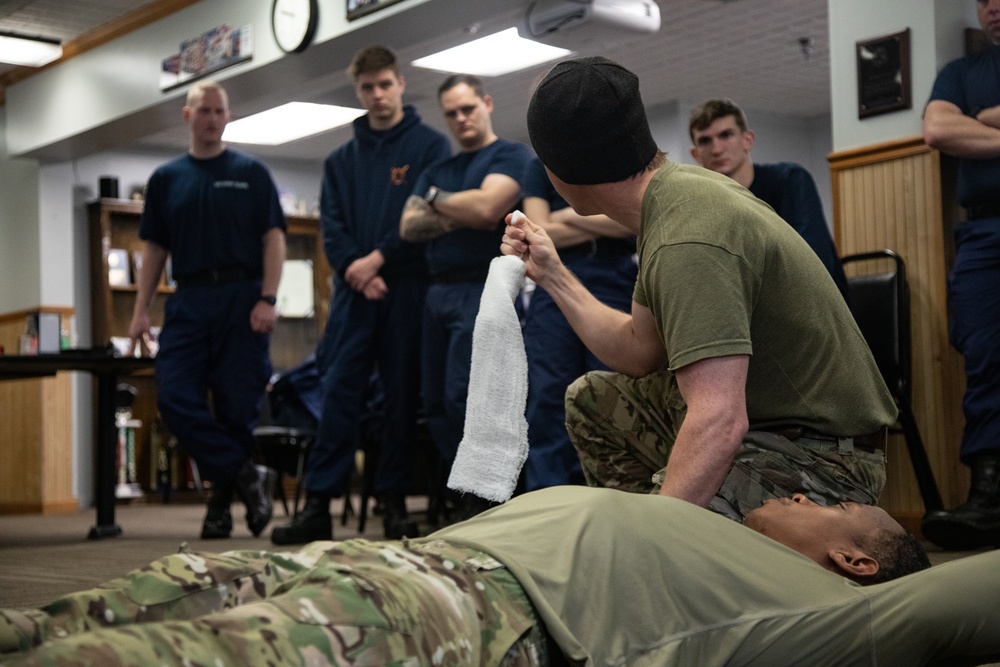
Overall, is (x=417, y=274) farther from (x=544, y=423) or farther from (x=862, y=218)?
(x=862, y=218)

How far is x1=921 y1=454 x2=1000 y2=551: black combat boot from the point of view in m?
3.42

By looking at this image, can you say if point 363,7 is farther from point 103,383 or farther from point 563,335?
point 563,335

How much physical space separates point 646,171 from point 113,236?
319 inches

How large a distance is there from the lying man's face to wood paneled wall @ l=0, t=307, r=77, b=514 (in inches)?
301

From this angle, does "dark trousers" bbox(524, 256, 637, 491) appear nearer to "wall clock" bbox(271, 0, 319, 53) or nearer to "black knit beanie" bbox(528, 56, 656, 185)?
→ "black knit beanie" bbox(528, 56, 656, 185)

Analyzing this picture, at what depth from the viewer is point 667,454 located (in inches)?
82.4

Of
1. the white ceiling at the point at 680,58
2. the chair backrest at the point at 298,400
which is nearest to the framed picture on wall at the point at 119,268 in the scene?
the white ceiling at the point at 680,58

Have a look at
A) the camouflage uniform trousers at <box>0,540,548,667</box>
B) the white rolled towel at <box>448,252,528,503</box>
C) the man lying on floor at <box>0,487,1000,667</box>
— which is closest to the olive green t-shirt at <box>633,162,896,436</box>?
the man lying on floor at <box>0,487,1000,667</box>

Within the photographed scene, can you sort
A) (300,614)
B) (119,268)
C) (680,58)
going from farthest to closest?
1. (119,268)
2. (680,58)
3. (300,614)

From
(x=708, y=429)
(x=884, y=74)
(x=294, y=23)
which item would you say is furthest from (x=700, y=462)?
(x=294, y=23)

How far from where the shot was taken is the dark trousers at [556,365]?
363 cm

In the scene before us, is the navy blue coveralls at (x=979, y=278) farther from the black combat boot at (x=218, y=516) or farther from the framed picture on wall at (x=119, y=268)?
the framed picture on wall at (x=119, y=268)

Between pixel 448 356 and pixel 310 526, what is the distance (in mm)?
875

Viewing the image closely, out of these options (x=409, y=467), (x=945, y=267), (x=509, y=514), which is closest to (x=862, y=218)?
(x=945, y=267)
